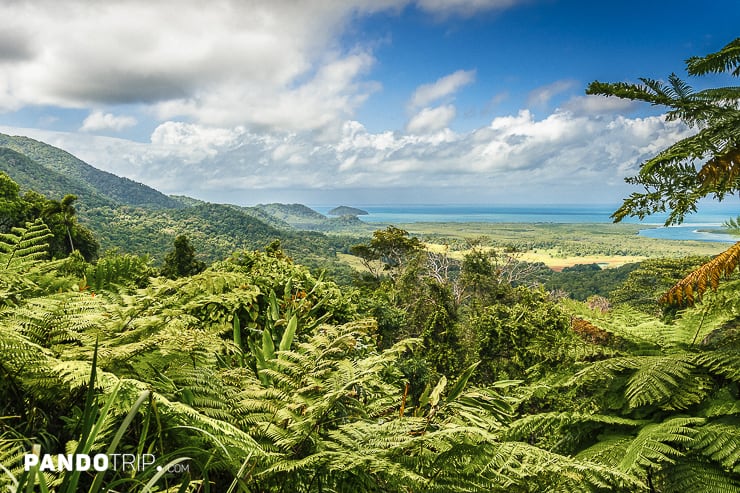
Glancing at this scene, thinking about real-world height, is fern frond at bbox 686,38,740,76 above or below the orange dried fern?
above

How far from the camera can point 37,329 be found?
1255mm

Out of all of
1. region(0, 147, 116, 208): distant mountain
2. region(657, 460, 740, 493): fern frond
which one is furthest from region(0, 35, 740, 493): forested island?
region(0, 147, 116, 208): distant mountain

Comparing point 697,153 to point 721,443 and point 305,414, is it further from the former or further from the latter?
point 305,414

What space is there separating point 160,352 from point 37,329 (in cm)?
42

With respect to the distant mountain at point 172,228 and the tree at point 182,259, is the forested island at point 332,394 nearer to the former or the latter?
the tree at point 182,259

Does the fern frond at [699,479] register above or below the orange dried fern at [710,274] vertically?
below

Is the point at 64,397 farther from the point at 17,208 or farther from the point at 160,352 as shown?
the point at 17,208

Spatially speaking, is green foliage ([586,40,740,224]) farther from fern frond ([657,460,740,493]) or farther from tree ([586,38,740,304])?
fern frond ([657,460,740,493])

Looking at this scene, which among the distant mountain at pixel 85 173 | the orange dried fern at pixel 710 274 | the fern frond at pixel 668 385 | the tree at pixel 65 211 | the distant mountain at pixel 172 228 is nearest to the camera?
the fern frond at pixel 668 385

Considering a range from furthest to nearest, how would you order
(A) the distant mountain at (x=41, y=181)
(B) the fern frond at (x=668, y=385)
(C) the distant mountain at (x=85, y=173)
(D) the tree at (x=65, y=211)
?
(C) the distant mountain at (x=85, y=173) < (A) the distant mountain at (x=41, y=181) < (D) the tree at (x=65, y=211) < (B) the fern frond at (x=668, y=385)

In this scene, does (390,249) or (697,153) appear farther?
(390,249)

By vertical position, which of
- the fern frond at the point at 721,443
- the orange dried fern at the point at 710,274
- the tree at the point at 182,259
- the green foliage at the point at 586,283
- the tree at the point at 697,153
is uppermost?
the tree at the point at 697,153

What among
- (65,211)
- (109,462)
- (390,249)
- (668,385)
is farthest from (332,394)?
(65,211)

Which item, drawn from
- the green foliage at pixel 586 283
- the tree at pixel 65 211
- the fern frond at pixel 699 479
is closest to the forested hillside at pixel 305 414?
the fern frond at pixel 699 479
